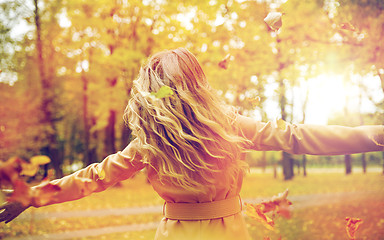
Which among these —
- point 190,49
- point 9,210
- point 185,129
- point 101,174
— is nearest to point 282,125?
point 185,129

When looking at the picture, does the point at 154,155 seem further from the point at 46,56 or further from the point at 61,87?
the point at 61,87

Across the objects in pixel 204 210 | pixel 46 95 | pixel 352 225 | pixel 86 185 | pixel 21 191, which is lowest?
pixel 352 225

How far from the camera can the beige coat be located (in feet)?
5.55

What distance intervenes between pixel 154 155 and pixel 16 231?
550cm

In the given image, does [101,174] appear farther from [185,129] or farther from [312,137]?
[312,137]

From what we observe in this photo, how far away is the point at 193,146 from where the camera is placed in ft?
5.82

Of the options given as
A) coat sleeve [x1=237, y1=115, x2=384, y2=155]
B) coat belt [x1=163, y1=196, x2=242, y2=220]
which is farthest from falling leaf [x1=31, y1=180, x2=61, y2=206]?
coat sleeve [x1=237, y1=115, x2=384, y2=155]

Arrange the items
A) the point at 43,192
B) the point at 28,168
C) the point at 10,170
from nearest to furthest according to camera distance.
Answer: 1. the point at 10,170
2. the point at 28,168
3. the point at 43,192

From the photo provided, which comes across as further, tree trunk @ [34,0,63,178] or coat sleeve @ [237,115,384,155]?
tree trunk @ [34,0,63,178]

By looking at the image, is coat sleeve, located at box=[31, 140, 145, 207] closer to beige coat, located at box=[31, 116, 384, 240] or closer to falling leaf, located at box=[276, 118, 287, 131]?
beige coat, located at box=[31, 116, 384, 240]

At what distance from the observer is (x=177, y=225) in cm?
188

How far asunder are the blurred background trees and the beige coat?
753mm

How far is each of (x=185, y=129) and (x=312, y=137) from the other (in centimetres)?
67

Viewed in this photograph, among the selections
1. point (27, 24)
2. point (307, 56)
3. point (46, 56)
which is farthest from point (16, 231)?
point (46, 56)
